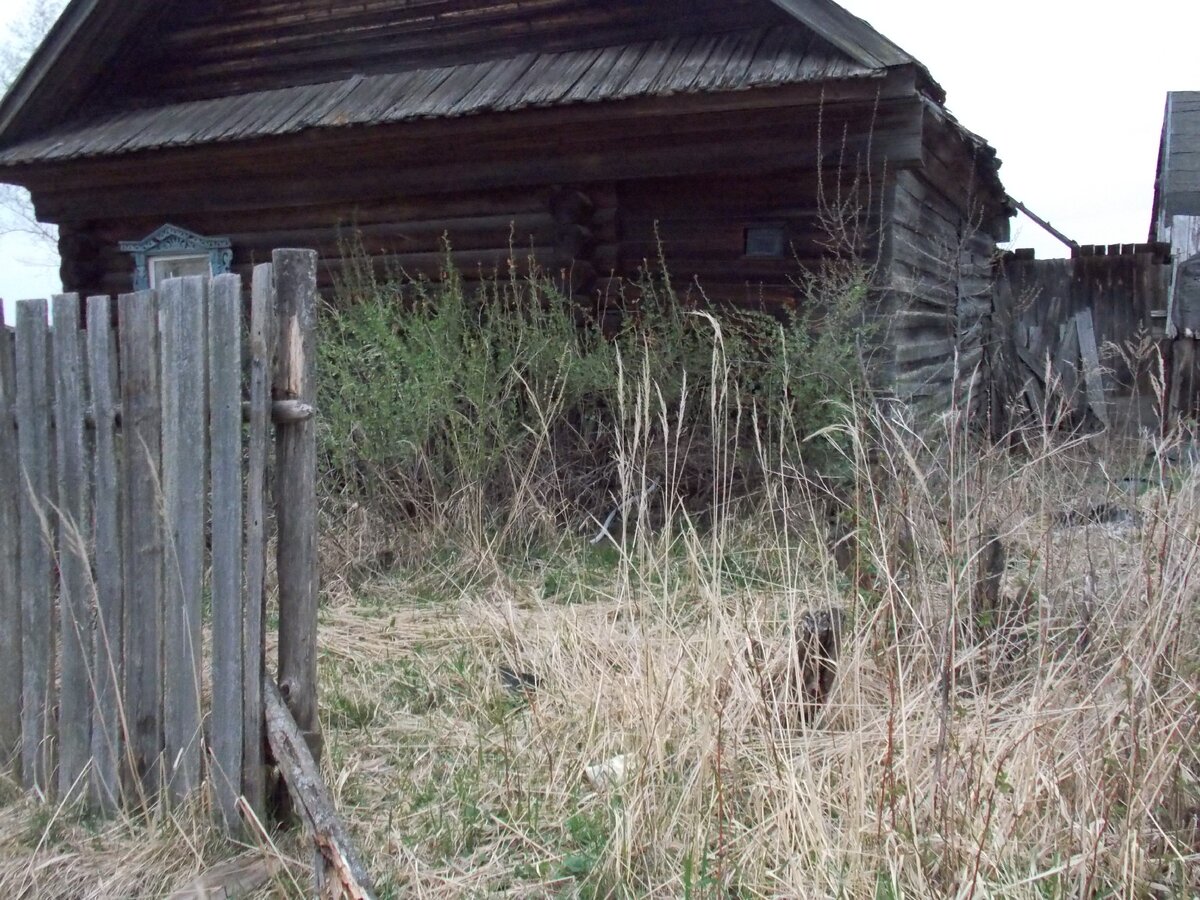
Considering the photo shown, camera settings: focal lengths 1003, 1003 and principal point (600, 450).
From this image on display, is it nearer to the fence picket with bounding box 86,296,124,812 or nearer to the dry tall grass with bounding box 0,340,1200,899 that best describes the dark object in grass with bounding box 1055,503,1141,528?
the dry tall grass with bounding box 0,340,1200,899

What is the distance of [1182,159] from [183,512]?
13.8m

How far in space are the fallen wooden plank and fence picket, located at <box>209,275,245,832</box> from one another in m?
0.09

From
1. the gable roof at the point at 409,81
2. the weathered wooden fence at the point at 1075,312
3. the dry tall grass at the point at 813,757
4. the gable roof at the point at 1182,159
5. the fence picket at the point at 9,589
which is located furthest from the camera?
the gable roof at the point at 1182,159

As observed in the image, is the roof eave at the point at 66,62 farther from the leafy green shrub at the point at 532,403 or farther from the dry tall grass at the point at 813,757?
the dry tall grass at the point at 813,757

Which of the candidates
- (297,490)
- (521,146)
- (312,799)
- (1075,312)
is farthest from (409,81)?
(1075,312)

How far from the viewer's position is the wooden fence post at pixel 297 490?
2402mm

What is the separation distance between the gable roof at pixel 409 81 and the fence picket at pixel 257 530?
3.79 meters

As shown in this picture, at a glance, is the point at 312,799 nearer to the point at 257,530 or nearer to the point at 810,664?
the point at 257,530

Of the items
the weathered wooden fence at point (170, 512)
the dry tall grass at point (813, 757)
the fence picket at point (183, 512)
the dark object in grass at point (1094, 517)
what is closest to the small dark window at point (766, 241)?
the dark object in grass at point (1094, 517)

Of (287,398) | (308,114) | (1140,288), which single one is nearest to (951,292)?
(1140,288)

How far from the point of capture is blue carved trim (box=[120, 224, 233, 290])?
824 centimetres

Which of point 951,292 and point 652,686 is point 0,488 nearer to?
point 652,686

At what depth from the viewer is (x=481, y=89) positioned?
6461 mm

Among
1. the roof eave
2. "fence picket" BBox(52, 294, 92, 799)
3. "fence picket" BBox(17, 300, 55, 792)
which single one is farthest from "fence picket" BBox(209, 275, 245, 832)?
the roof eave
